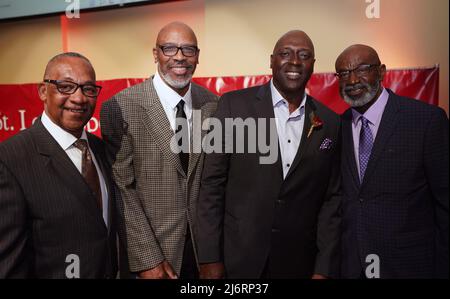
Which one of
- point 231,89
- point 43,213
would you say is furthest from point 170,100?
point 231,89

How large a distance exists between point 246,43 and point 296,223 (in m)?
2.04

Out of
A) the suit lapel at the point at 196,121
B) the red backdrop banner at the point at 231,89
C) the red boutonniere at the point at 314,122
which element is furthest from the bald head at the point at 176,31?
the red backdrop banner at the point at 231,89

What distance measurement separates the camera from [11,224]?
4.64ft

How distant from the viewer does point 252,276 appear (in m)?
1.79

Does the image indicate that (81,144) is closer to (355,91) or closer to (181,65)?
(181,65)

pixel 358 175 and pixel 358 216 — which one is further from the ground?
pixel 358 175

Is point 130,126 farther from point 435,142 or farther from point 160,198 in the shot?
point 435,142

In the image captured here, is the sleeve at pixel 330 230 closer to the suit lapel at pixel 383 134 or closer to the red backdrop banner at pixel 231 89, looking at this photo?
the suit lapel at pixel 383 134

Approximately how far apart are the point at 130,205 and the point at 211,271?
49cm

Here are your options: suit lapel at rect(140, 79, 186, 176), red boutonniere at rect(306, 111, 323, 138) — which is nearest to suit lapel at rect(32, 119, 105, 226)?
suit lapel at rect(140, 79, 186, 176)

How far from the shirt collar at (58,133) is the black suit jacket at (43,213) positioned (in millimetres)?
31

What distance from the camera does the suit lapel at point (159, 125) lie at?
1.81m

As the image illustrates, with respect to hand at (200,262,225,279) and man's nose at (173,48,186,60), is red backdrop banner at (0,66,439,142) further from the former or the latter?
hand at (200,262,225,279)
